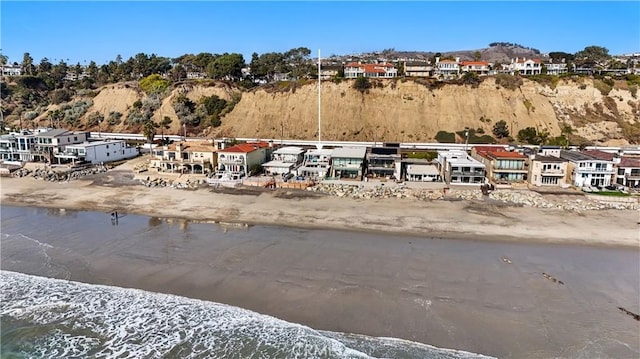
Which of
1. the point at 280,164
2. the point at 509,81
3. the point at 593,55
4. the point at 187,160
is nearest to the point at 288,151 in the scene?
the point at 280,164

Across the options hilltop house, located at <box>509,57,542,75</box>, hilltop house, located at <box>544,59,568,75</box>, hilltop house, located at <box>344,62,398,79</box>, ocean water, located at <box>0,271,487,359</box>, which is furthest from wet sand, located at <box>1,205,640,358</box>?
hilltop house, located at <box>544,59,568,75</box>

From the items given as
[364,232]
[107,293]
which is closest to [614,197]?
[364,232]

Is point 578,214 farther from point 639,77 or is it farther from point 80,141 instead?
point 80,141

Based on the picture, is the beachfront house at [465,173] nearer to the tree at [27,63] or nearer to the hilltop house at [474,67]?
the hilltop house at [474,67]

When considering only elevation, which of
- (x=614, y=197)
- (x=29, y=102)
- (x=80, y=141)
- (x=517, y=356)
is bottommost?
(x=517, y=356)

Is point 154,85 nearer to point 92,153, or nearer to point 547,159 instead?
point 92,153
